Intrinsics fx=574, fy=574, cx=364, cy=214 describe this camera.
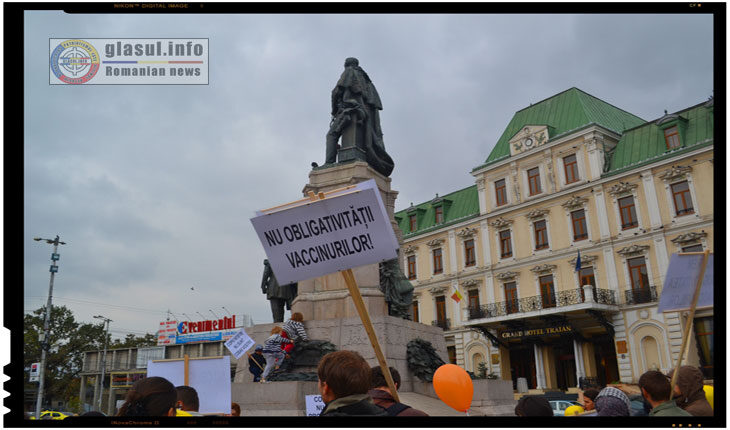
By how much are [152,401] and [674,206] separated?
101 ft

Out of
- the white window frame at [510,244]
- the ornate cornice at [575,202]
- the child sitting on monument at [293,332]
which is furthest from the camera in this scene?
the white window frame at [510,244]

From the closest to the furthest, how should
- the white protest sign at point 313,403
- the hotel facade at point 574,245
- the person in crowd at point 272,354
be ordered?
the white protest sign at point 313,403 → the person in crowd at point 272,354 → the hotel facade at point 574,245

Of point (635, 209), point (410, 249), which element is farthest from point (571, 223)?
point (410, 249)

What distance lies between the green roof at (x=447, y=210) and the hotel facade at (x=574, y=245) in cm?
20

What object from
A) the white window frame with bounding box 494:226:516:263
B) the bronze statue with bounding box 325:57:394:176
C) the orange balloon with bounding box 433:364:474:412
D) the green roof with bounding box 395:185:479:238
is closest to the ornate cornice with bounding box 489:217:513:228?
the white window frame with bounding box 494:226:516:263

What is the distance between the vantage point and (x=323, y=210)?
3.62 m

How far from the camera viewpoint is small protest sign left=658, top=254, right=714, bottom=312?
12.3 ft

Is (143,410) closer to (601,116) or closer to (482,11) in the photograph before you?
(482,11)

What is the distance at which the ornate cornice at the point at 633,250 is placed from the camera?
96.4ft

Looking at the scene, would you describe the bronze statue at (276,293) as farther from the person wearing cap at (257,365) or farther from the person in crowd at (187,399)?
the person in crowd at (187,399)

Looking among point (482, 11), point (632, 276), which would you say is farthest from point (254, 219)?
point (632, 276)

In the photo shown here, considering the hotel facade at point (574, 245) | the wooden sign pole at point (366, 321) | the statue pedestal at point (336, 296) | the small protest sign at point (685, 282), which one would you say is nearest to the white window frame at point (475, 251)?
the hotel facade at point (574, 245)

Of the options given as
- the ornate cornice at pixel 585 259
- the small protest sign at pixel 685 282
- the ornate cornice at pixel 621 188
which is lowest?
the small protest sign at pixel 685 282

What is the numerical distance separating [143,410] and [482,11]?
2646mm
